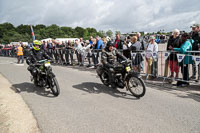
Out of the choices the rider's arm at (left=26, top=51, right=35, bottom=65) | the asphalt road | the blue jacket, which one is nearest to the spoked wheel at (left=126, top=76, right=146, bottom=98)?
the asphalt road

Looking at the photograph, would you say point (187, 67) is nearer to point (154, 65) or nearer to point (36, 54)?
point (154, 65)

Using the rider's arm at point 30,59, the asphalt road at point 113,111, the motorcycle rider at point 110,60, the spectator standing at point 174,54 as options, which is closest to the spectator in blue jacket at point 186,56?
the spectator standing at point 174,54

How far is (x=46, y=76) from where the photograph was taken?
5426mm

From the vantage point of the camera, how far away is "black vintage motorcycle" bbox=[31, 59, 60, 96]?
5129mm

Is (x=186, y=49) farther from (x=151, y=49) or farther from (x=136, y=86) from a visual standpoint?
(x=136, y=86)

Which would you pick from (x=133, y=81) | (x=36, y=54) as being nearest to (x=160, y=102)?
(x=133, y=81)

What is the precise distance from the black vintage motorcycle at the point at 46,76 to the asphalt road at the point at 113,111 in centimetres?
30

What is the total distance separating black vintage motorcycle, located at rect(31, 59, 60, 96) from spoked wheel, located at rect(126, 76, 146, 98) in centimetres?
230

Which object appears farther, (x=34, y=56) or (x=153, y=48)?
(x=153, y=48)

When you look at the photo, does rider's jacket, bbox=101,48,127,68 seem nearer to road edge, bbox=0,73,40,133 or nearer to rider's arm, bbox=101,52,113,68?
rider's arm, bbox=101,52,113,68

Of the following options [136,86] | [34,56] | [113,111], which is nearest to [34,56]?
[34,56]

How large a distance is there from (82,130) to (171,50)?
15.0ft

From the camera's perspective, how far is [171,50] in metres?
5.97

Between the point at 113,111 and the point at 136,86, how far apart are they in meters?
1.29
